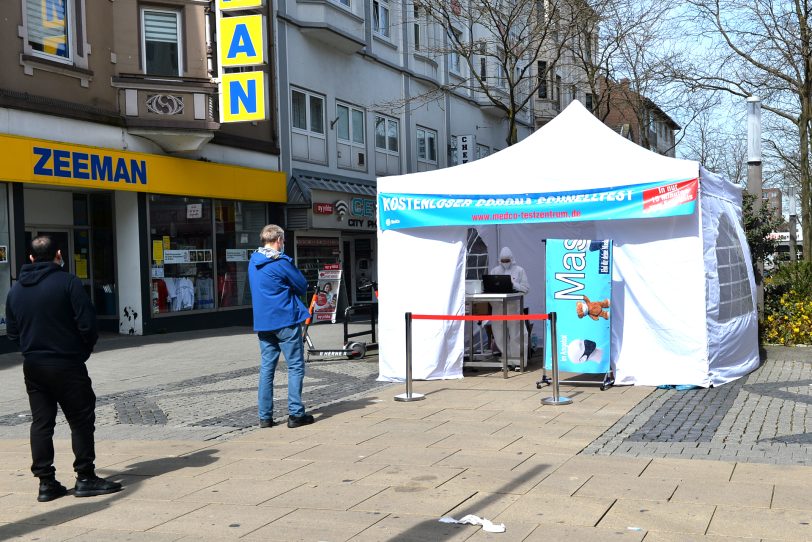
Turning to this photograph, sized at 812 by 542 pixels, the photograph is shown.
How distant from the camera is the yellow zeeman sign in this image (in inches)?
730

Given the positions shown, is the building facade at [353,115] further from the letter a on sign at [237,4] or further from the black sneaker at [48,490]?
the black sneaker at [48,490]

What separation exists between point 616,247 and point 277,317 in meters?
4.29

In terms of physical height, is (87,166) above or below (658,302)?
above

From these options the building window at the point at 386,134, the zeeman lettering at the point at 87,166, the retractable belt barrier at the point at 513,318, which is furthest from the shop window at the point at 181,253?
the retractable belt barrier at the point at 513,318

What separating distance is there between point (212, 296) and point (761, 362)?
40.2 ft

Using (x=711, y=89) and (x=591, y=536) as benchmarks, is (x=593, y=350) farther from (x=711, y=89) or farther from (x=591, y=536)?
(x=711, y=89)

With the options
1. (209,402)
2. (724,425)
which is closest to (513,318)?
(724,425)

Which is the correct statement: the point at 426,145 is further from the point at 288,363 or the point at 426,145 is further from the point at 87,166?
the point at 288,363

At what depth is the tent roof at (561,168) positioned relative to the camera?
10.3m

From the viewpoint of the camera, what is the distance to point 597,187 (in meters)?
10.4

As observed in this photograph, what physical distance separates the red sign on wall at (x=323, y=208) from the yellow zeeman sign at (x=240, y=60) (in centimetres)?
468

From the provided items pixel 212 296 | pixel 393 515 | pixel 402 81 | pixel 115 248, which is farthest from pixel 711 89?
pixel 393 515

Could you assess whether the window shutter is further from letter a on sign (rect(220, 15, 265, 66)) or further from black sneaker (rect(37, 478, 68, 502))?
black sneaker (rect(37, 478, 68, 502))

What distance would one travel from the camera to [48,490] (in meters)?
6.00
